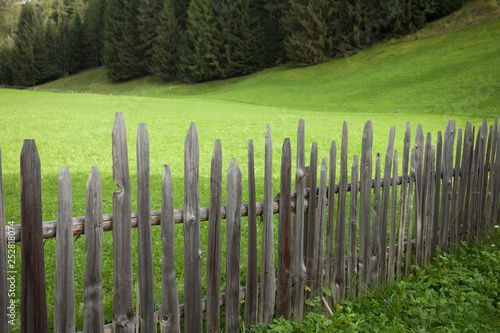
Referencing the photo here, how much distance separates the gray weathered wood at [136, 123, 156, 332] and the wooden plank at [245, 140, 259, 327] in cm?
75

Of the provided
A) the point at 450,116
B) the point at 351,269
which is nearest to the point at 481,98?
the point at 450,116

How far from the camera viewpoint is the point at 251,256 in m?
2.98

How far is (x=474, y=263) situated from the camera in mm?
4535

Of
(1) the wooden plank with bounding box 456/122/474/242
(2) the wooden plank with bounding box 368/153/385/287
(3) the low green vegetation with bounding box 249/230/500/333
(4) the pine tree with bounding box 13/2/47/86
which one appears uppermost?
(4) the pine tree with bounding box 13/2/47/86

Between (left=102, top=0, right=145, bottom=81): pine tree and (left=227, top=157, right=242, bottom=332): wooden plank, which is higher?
(left=102, top=0, right=145, bottom=81): pine tree

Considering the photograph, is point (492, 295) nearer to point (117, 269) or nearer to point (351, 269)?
point (351, 269)

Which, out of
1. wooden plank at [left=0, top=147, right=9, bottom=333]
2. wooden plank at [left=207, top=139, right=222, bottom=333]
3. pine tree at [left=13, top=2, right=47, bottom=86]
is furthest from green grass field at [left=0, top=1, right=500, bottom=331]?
pine tree at [left=13, top=2, right=47, bottom=86]

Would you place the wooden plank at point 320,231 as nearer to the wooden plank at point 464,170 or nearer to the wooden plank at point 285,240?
the wooden plank at point 285,240

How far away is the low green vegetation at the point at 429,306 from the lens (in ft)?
10.7

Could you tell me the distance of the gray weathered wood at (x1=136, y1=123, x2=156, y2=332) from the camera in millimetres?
2265

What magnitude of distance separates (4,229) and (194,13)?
6050 cm

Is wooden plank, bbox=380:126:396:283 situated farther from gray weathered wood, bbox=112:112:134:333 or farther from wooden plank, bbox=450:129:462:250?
gray weathered wood, bbox=112:112:134:333

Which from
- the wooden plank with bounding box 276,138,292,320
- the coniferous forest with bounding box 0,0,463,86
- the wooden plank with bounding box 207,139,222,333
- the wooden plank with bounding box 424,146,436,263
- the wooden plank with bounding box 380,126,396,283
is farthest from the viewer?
the coniferous forest with bounding box 0,0,463,86

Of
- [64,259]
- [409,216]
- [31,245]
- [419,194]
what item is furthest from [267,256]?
[419,194]
